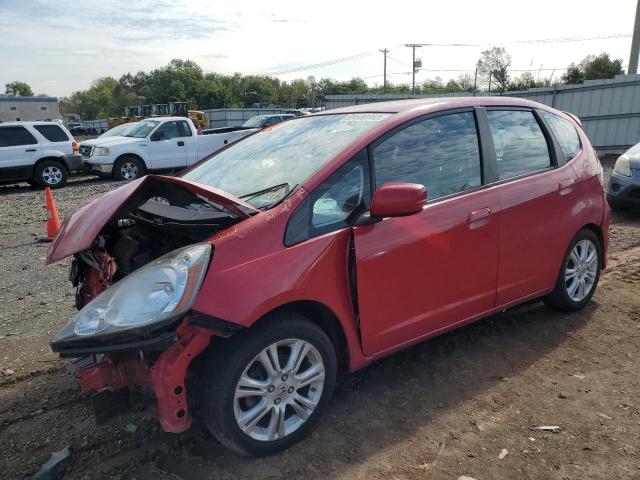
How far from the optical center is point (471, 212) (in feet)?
10.4

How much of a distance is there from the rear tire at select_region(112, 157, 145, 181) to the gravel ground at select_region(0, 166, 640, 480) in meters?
10.9

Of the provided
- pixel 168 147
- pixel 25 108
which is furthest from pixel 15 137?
pixel 25 108

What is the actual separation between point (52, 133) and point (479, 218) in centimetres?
1368

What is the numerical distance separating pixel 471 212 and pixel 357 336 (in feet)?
3.61

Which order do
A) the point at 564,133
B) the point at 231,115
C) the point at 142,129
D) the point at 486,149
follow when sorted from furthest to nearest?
the point at 231,115
the point at 142,129
the point at 564,133
the point at 486,149

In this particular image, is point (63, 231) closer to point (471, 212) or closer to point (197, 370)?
point (197, 370)

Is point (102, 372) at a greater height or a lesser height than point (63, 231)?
lesser

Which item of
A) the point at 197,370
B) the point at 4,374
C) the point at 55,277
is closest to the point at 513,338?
the point at 197,370

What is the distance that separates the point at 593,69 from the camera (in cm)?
4834

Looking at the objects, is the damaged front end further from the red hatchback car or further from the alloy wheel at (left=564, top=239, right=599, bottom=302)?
the alloy wheel at (left=564, top=239, right=599, bottom=302)

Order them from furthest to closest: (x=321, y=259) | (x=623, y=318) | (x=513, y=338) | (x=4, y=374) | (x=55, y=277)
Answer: (x=55, y=277)
(x=623, y=318)
(x=513, y=338)
(x=4, y=374)
(x=321, y=259)

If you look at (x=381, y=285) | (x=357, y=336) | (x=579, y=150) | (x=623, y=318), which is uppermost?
(x=579, y=150)

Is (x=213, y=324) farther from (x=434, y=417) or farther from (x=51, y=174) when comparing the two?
(x=51, y=174)

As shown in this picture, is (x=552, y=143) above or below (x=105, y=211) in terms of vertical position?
above
